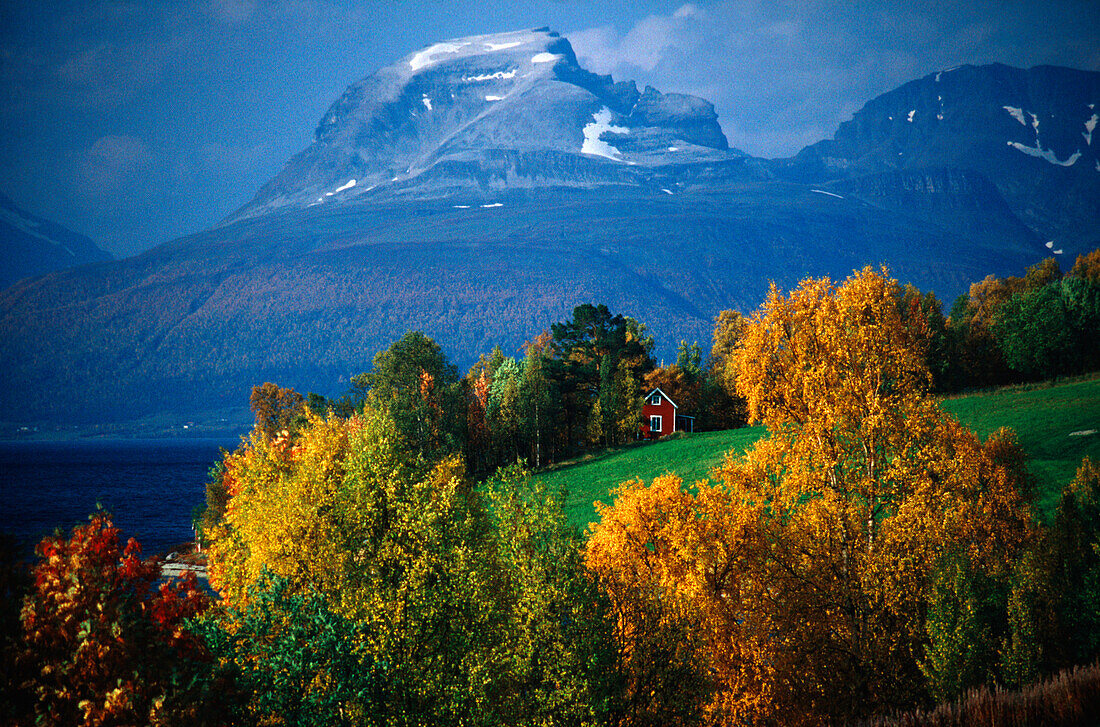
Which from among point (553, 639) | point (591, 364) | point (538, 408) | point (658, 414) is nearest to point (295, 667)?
point (553, 639)

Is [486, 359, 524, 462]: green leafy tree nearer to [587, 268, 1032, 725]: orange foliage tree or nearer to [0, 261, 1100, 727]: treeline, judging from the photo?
[0, 261, 1100, 727]: treeline

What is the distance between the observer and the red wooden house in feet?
315

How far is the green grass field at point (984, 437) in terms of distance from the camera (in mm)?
44312

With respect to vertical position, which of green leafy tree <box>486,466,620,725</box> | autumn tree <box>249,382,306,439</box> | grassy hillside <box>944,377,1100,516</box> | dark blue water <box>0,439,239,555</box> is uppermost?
autumn tree <box>249,382,306,439</box>

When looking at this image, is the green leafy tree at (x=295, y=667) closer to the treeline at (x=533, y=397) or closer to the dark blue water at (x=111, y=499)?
the dark blue water at (x=111, y=499)

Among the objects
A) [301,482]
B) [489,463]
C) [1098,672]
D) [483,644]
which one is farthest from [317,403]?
[1098,672]

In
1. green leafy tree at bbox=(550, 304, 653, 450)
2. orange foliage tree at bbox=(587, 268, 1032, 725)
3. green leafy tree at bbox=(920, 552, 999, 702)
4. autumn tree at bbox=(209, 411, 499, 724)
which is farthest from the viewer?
green leafy tree at bbox=(550, 304, 653, 450)

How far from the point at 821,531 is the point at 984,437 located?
1205 inches

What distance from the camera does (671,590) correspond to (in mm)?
27703

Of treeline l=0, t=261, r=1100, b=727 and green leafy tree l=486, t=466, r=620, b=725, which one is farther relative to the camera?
green leafy tree l=486, t=466, r=620, b=725

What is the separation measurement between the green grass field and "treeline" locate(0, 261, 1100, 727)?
5.79m

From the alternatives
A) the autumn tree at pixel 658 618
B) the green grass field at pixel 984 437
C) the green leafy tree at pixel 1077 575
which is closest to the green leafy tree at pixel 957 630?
the green leafy tree at pixel 1077 575

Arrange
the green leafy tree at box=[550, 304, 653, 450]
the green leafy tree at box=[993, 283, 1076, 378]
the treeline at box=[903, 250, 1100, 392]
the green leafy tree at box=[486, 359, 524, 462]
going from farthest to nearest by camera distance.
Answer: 1. the green leafy tree at box=[550, 304, 653, 450]
2. the green leafy tree at box=[486, 359, 524, 462]
3. the treeline at box=[903, 250, 1100, 392]
4. the green leafy tree at box=[993, 283, 1076, 378]

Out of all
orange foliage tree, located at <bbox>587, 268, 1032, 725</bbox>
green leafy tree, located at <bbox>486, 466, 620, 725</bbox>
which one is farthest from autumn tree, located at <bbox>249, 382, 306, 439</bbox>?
green leafy tree, located at <bbox>486, 466, 620, 725</bbox>
